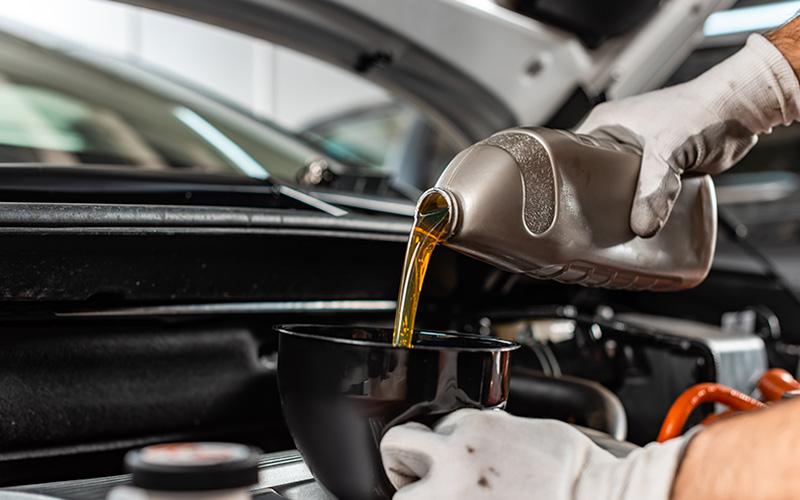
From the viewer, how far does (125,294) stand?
2.34ft

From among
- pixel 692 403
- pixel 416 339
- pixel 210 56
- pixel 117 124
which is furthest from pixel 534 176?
pixel 210 56

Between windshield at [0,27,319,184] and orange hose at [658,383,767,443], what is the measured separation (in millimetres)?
635

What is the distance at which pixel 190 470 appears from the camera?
0.39m

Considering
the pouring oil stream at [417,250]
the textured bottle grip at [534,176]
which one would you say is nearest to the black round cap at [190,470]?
the pouring oil stream at [417,250]

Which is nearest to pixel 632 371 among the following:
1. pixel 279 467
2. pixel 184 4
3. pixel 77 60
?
pixel 279 467

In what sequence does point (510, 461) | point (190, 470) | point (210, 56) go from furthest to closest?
1. point (210, 56)
2. point (510, 461)
3. point (190, 470)

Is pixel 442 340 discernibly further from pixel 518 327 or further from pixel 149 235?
pixel 518 327

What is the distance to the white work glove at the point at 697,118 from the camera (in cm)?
73

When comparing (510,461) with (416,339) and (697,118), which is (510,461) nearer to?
(416,339)

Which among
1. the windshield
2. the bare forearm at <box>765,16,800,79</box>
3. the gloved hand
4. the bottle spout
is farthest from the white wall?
the gloved hand

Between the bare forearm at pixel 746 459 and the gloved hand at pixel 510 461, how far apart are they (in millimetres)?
29

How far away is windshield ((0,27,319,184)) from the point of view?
3.17ft

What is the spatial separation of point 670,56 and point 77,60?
1.04 m

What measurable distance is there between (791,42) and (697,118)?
0.43 feet
